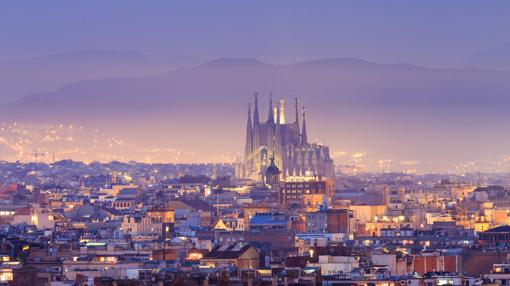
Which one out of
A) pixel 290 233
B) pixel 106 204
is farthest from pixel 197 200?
pixel 290 233

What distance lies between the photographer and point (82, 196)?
198 metres

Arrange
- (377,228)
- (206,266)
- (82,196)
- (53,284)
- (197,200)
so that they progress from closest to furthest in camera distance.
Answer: (53,284)
(206,266)
(377,228)
(197,200)
(82,196)

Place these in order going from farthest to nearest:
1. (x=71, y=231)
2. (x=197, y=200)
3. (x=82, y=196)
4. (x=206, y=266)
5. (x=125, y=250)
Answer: (x=82, y=196), (x=197, y=200), (x=71, y=231), (x=125, y=250), (x=206, y=266)

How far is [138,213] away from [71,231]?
822 inches

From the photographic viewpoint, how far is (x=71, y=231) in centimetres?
13162

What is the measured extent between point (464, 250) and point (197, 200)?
76.9 meters

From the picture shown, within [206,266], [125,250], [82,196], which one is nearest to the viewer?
[206,266]

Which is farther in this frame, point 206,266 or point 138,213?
point 138,213

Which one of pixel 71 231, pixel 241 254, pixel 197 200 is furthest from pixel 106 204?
→ pixel 241 254

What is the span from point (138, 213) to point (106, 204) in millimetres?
29796

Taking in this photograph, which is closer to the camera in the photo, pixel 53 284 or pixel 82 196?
pixel 53 284

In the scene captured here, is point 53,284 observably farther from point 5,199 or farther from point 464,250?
point 5,199

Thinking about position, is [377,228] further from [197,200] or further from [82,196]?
[82,196]

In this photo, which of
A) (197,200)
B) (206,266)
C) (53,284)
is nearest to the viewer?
(53,284)
